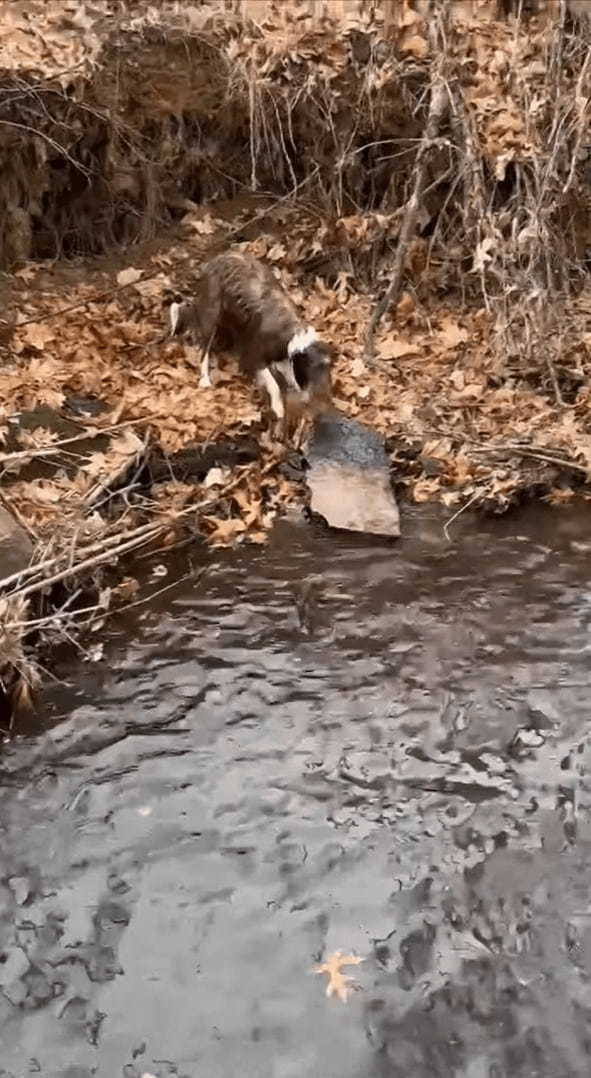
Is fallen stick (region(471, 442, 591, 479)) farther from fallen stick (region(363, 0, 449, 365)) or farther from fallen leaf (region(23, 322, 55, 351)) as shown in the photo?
fallen leaf (region(23, 322, 55, 351))

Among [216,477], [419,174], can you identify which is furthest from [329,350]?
[419,174]

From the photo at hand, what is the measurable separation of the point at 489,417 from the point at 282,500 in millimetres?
2125

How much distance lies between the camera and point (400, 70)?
1085cm

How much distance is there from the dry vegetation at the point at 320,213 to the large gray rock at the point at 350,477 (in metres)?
0.25

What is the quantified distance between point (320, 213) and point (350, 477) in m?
4.20

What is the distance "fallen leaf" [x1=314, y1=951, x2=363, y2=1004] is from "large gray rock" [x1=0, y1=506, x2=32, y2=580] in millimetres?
3264

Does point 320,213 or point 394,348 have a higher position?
point 320,213

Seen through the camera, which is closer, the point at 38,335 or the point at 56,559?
the point at 56,559

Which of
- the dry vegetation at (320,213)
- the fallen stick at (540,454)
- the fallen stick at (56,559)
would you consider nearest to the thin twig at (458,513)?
the dry vegetation at (320,213)

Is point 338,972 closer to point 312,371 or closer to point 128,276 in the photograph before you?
point 312,371

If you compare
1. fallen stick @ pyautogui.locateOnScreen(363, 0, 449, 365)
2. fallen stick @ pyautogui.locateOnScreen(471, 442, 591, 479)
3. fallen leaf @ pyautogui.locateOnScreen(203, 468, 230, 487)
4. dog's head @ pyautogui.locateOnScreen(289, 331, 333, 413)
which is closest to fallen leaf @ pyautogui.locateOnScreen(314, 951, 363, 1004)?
fallen leaf @ pyautogui.locateOnScreen(203, 468, 230, 487)

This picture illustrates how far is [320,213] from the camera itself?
11.3 metres

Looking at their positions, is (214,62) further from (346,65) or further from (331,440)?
(331,440)

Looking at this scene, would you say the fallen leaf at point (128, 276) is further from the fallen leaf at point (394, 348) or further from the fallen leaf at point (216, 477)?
the fallen leaf at point (216, 477)
